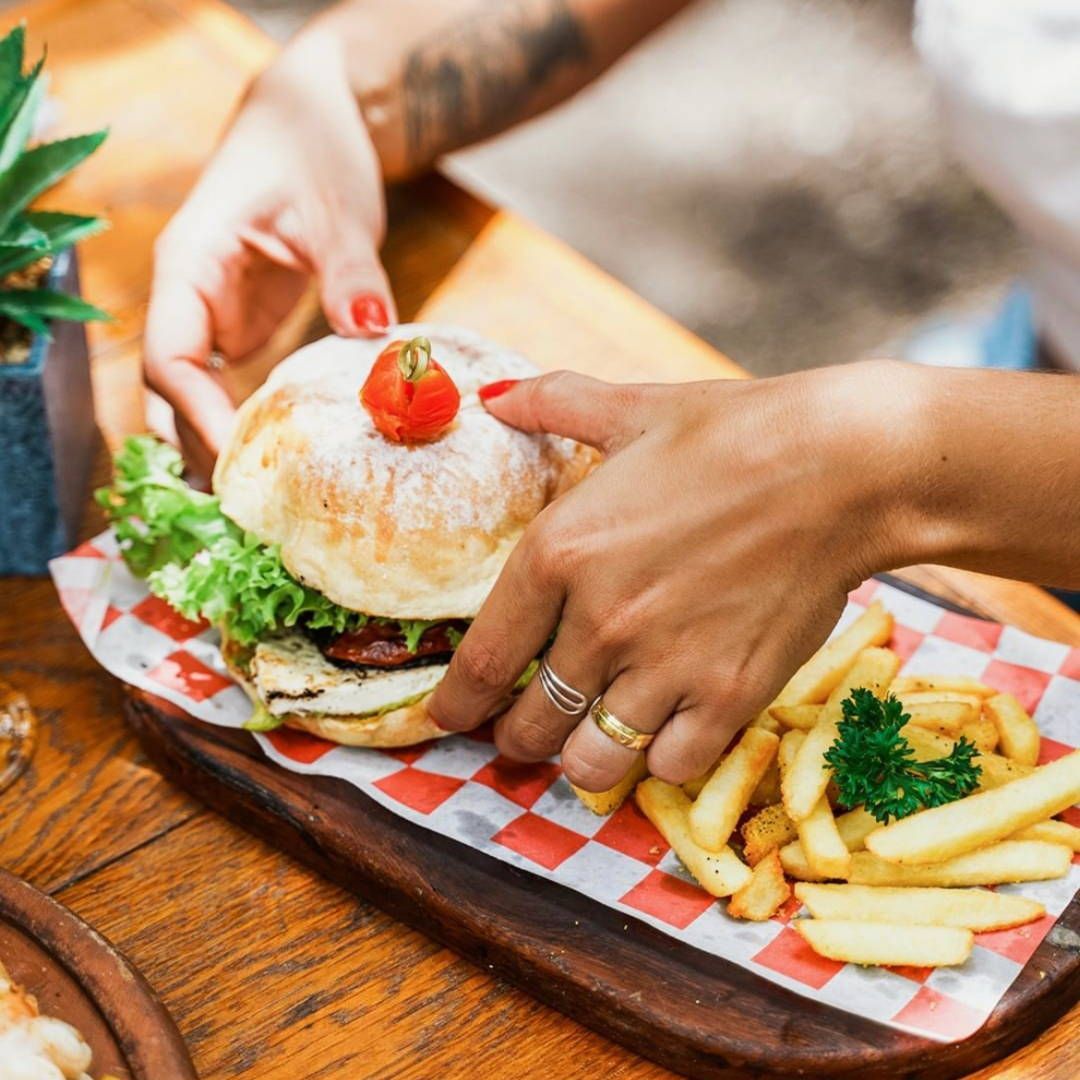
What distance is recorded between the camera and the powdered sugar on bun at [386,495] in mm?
2102

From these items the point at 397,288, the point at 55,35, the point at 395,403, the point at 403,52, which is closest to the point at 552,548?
the point at 395,403

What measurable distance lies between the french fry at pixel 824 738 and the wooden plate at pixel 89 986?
836 mm

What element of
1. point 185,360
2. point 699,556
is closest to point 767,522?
point 699,556

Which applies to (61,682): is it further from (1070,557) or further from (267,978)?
(1070,557)

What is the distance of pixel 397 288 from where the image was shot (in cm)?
315

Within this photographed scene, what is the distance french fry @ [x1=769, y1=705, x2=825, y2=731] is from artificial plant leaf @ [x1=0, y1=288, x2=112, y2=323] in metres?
1.25

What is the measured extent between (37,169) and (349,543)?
0.86m

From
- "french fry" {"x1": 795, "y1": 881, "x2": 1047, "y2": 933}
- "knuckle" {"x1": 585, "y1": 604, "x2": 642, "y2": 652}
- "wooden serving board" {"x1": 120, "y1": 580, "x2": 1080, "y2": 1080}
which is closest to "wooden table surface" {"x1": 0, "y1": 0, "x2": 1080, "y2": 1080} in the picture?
"wooden serving board" {"x1": 120, "y1": 580, "x2": 1080, "y2": 1080}

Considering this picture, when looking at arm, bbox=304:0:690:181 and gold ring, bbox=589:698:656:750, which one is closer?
gold ring, bbox=589:698:656:750

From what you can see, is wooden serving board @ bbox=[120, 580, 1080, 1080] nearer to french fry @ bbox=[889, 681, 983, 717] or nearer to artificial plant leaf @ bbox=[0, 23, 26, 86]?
french fry @ bbox=[889, 681, 983, 717]

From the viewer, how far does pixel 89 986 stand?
1.68m

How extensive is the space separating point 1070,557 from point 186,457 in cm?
153

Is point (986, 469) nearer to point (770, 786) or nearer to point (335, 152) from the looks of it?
point (770, 786)

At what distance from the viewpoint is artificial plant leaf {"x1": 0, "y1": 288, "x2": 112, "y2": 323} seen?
7.48 feet
